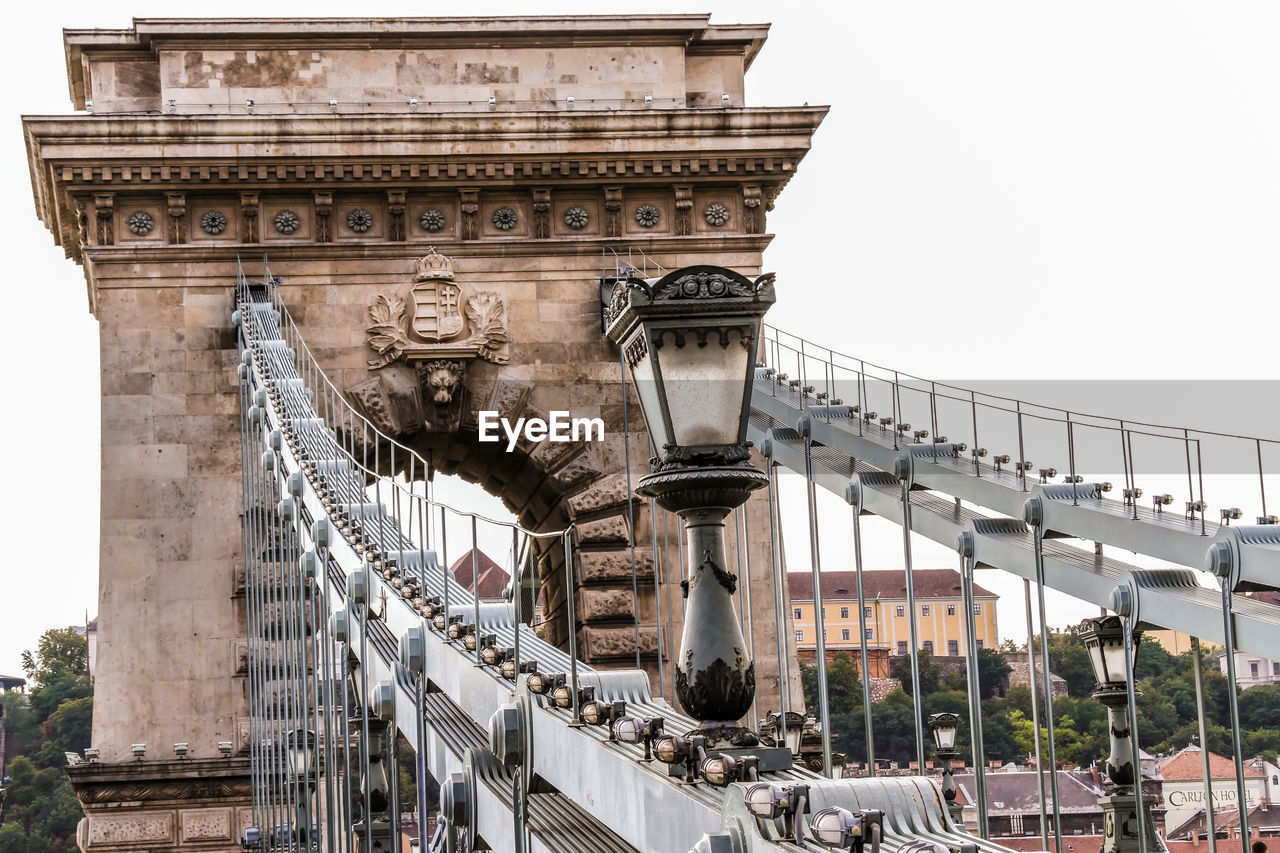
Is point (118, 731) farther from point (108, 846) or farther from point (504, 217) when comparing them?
point (504, 217)

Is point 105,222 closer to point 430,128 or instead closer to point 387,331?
point 387,331

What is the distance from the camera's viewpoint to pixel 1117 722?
13.9 metres

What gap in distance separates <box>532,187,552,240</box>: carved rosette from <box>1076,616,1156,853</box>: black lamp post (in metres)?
11.1

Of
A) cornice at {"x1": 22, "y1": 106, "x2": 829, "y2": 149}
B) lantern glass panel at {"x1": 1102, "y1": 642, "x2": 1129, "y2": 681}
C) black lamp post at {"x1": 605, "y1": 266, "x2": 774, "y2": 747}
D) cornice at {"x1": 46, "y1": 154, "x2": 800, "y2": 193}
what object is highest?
cornice at {"x1": 22, "y1": 106, "x2": 829, "y2": 149}

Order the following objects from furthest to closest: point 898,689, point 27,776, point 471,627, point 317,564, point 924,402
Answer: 1. point 27,776
2. point 898,689
3. point 924,402
4. point 317,564
5. point 471,627

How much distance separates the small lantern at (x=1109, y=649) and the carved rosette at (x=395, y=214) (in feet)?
40.1

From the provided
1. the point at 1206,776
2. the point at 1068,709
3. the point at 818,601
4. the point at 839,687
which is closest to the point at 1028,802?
the point at 839,687

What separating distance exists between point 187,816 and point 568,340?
6730 mm

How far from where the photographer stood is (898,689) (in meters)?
63.3

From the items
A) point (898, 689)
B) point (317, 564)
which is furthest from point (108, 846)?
point (898, 689)

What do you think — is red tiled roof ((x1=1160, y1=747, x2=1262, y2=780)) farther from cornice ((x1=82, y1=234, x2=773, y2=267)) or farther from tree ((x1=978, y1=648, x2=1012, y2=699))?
cornice ((x1=82, y1=234, x2=773, y2=267))

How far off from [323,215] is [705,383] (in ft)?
56.1

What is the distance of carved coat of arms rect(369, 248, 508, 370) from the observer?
939 inches

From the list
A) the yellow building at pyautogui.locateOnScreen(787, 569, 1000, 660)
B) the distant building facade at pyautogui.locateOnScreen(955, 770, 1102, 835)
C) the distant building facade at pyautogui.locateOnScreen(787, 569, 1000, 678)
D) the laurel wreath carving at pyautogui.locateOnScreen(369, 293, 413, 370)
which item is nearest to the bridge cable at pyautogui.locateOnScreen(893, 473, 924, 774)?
the laurel wreath carving at pyautogui.locateOnScreen(369, 293, 413, 370)
